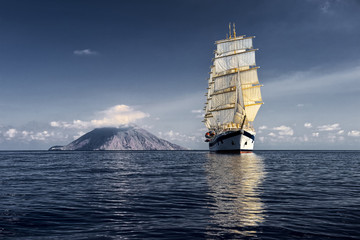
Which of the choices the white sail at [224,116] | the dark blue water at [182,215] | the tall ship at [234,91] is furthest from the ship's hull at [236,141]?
the dark blue water at [182,215]

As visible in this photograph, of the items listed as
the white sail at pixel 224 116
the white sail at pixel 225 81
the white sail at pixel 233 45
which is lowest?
the white sail at pixel 224 116

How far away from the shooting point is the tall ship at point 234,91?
10356 centimetres

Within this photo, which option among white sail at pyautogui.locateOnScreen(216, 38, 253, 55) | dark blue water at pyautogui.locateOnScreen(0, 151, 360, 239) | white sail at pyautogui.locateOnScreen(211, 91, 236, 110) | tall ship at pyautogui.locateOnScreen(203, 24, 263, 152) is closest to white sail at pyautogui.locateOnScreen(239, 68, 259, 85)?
tall ship at pyautogui.locateOnScreen(203, 24, 263, 152)

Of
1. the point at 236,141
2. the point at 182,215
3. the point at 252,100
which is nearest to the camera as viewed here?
the point at 182,215

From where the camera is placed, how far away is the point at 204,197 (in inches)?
602

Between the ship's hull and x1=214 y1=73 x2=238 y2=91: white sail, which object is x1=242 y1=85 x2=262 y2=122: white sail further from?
the ship's hull

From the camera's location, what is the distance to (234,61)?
12631 cm

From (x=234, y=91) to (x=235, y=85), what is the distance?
8.80ft

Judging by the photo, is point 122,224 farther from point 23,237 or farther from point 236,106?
point 236,106

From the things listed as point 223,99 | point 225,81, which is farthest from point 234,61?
point 223,99

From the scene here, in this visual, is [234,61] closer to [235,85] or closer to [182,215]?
[235,85]

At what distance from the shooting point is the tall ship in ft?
340

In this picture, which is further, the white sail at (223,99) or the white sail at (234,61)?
the white sail at (234,61)

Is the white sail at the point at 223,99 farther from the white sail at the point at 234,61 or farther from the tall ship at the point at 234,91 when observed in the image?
the white sail at the point at 234,61
